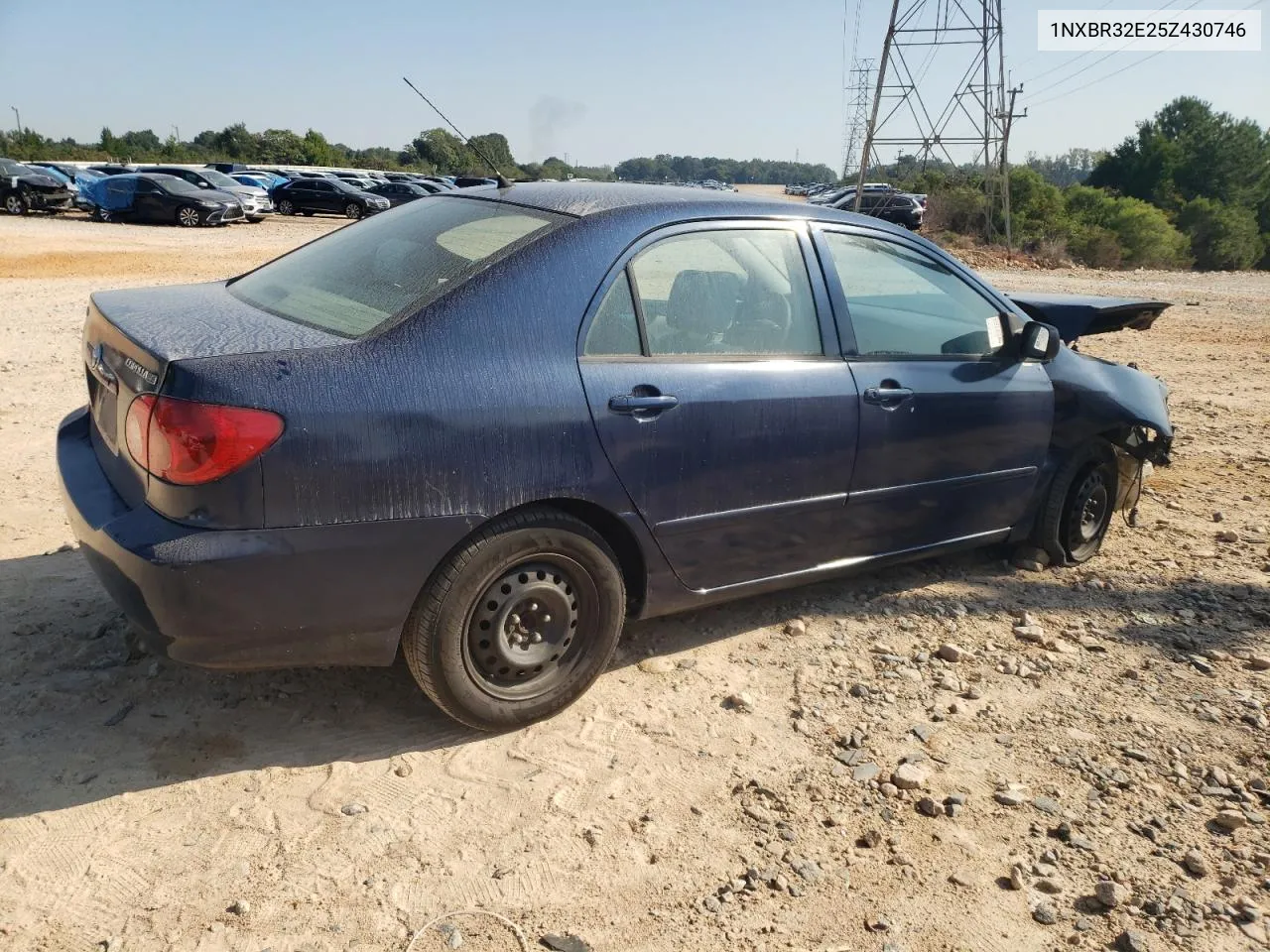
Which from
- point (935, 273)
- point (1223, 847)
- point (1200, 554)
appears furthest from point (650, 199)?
point (1200, 554)

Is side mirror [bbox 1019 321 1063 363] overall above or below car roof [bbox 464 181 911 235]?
below

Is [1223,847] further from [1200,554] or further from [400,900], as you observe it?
[1200,554]

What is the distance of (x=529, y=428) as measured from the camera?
2961 millimetres

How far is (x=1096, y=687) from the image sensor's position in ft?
12.3

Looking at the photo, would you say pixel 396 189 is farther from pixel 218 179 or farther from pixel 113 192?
pixel 113 192

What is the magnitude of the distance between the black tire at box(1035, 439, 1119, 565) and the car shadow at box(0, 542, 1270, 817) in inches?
11.7

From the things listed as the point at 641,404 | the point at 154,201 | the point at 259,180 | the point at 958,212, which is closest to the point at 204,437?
the point at 641,404

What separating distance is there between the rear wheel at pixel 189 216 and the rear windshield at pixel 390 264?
27059 millimetres

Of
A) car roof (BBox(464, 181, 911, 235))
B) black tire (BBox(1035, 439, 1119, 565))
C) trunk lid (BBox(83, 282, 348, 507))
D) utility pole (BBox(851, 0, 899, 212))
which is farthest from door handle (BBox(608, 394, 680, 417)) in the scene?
utility pole (BBox(851, 0, 899, 212))

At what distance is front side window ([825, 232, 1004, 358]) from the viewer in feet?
12.9

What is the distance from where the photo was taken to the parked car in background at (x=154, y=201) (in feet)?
90.5

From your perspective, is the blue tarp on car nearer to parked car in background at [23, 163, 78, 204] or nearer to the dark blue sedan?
parked car in background at [23, 163, 78, 204]

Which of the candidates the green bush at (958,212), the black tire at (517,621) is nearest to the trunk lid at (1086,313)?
the black tire at (517,621)

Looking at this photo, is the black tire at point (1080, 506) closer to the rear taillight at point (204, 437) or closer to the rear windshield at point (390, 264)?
the rear windshield at point (390, 264)
